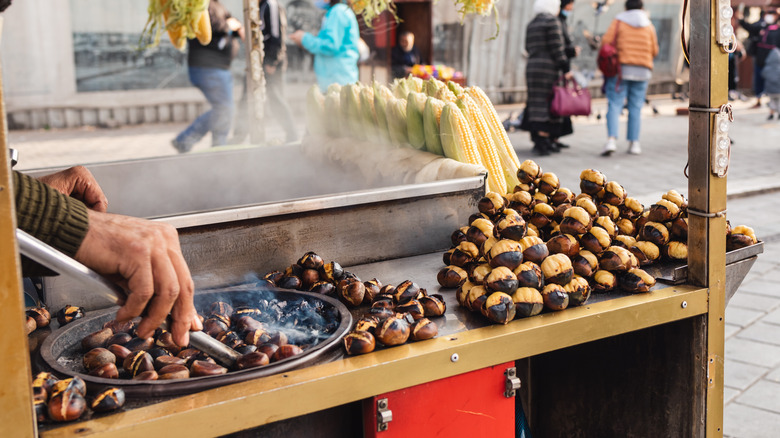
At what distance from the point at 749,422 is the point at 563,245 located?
62.4 inches

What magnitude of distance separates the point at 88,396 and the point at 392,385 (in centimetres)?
64

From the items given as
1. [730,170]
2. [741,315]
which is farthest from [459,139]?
[730,170]

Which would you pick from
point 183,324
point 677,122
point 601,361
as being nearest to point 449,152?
point 601,361

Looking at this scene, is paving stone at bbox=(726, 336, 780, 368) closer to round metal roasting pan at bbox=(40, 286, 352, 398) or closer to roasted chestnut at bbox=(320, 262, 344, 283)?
roasted chestnut at bbox=(320, 262, 344, 283)

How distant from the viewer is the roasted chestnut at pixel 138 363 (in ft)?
5.07

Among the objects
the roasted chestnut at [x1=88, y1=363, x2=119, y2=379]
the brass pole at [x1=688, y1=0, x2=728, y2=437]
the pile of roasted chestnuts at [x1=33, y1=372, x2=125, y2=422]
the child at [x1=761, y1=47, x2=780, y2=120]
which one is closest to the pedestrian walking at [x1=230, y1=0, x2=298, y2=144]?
the brass pole at [x1=688, y1=0, x2=728, y2=437]

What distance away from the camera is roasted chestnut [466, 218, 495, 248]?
214 centimetres

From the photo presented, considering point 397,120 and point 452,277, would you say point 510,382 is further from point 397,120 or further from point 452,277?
point 397,120

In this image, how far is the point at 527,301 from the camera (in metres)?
1.84

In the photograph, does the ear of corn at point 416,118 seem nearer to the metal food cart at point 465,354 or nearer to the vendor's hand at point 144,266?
the metal food cart at point 465,354

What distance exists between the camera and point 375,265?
2.42 meters

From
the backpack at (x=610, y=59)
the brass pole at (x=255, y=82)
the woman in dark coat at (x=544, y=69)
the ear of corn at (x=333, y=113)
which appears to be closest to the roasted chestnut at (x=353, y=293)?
the ear of corn at (x=333, y=113)

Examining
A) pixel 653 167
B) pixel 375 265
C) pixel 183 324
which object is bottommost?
pixel 653 167

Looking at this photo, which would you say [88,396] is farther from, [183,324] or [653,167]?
[653,167]
